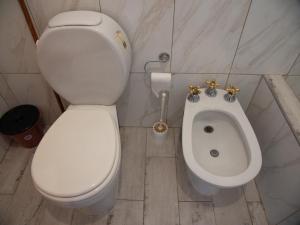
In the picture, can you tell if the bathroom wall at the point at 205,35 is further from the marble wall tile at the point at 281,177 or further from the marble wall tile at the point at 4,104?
the marble wall tile at the point at 4,104

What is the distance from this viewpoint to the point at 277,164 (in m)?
1.11

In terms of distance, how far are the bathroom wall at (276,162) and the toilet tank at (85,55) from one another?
0.79 metres

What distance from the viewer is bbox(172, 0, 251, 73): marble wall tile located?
0.98 meters

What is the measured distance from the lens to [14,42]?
1.15 meters

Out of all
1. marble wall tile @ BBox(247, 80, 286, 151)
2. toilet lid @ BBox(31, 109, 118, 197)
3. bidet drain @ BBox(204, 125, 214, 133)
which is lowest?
bidet drain @ BBox(204, 125, 214, 133)

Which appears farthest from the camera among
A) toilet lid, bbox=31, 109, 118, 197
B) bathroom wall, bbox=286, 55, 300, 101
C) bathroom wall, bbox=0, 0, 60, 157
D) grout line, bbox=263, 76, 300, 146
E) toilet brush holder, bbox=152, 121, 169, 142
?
toilet brush holder, bbox=152, 121, 169, 142

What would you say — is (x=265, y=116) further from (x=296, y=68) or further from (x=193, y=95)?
(x=193, y=95)

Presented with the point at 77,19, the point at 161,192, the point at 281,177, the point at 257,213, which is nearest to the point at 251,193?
the point at 257,213

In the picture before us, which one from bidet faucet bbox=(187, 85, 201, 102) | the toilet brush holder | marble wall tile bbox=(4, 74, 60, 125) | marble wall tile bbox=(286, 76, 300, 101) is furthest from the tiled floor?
marble wall tile bbox=(286, 76, 300, 101)

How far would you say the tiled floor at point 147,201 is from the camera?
119 centimetres

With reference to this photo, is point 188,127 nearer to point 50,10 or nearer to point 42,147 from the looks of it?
point 42,147

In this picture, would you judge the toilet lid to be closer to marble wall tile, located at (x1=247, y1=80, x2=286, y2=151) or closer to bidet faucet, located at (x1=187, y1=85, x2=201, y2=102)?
bidet faucet, located at (x1=187, y1=85, x2=201, y2=102)

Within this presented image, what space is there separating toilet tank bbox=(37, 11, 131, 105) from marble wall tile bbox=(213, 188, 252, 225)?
83cm

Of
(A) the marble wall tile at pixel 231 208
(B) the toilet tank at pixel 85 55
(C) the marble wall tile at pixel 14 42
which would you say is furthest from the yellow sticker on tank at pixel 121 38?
(A) the marble wall tile at pixel 231 208
